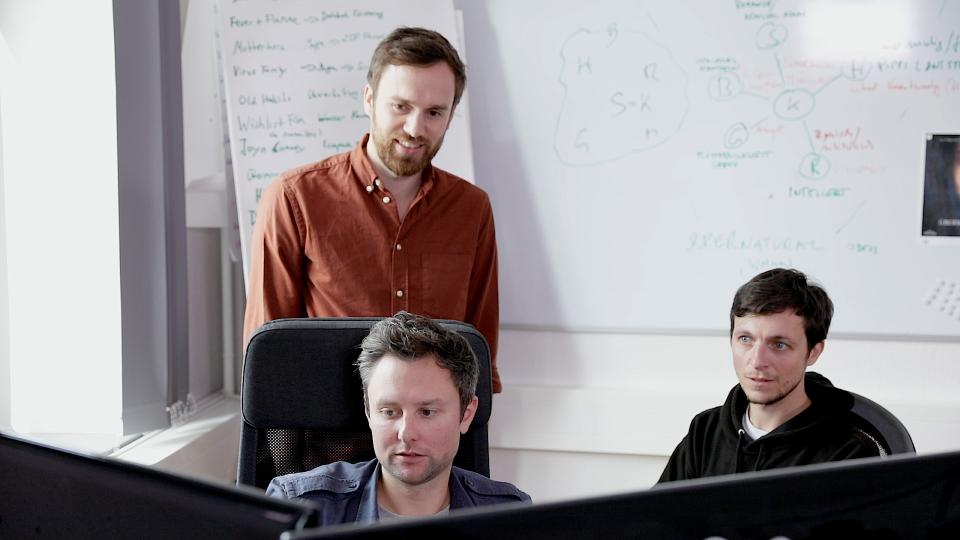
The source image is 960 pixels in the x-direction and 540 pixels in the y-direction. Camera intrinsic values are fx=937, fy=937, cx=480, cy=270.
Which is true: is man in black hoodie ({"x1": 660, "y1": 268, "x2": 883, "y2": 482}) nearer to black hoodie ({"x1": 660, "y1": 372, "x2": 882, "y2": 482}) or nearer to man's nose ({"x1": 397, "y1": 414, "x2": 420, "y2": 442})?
black hoodie ({"x1": 660, "y1": 372, "x2": 882, "y2": 482})

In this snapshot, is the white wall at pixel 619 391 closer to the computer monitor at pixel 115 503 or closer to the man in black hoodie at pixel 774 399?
the man in black hoodie at pixel 774 399

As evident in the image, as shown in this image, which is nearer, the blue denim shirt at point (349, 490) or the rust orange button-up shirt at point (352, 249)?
the blue denim shirt at point (349, 490)

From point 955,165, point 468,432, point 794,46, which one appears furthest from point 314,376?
point 955,165

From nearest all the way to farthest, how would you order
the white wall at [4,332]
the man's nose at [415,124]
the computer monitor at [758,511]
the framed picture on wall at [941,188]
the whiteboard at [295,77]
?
the computer monitor at [758,511] → the man's nose at [415,124] → the white wall at [4,332] → the framed picture on wall at [941,188] → the whiteboard at [295,77]

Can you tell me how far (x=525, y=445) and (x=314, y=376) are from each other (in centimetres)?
134

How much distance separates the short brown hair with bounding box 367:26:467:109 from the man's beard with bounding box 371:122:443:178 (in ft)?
0.41

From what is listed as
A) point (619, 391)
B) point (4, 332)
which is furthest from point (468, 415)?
point (4, 332)

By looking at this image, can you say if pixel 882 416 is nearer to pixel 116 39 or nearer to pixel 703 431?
pixel 703 431

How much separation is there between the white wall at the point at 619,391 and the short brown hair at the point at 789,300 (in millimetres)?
844

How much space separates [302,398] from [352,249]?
0.72 metres

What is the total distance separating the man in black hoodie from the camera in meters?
1.76

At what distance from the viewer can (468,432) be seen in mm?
1673

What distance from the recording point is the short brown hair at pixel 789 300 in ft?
6.15

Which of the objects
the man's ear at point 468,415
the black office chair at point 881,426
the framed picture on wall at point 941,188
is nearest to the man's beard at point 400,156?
the man's ear at point 468,415
